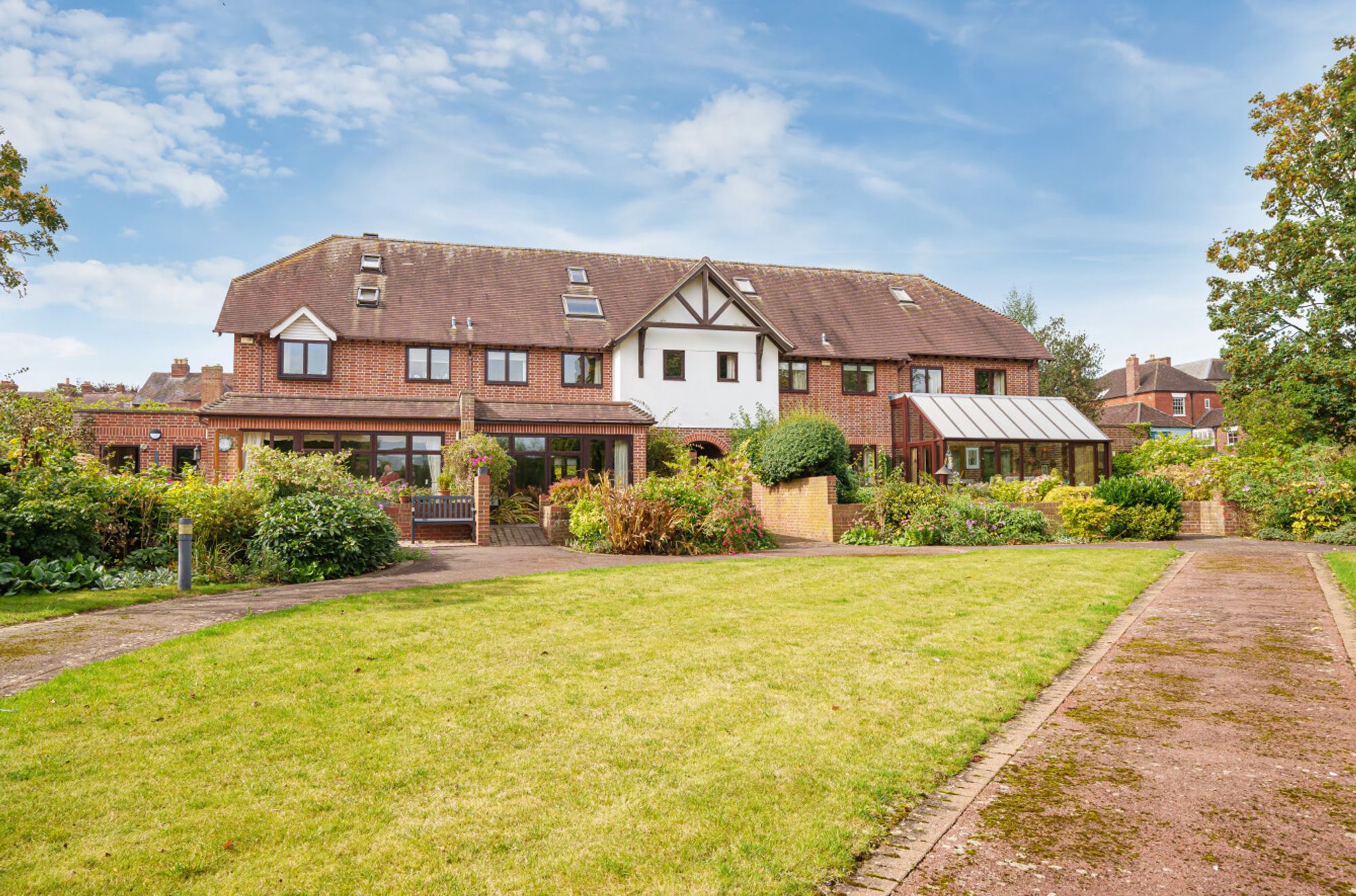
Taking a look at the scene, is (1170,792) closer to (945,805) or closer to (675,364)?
(945,805)

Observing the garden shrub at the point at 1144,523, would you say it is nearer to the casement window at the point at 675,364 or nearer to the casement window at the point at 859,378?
the casement window at the point at 859,378

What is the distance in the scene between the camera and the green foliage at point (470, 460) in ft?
71.6

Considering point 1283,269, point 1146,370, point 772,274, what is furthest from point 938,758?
point 1146,370

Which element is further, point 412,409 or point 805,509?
point 412,409

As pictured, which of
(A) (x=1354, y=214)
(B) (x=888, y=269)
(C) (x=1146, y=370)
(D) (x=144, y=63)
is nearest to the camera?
(D) (x=144, y=63)

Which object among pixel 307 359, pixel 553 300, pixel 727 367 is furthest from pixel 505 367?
pixel 727 367

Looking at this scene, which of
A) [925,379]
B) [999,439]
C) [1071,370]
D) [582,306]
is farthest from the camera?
[1071,370]

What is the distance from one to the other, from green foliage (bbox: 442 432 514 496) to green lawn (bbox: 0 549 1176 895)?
13.7m

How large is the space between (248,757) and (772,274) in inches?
1211

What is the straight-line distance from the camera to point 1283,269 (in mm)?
24594

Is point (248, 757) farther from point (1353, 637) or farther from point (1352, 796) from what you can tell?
point (1353, 637)

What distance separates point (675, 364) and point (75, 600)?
66.3 feet

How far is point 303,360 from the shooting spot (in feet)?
82.3

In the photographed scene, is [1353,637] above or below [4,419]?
below
